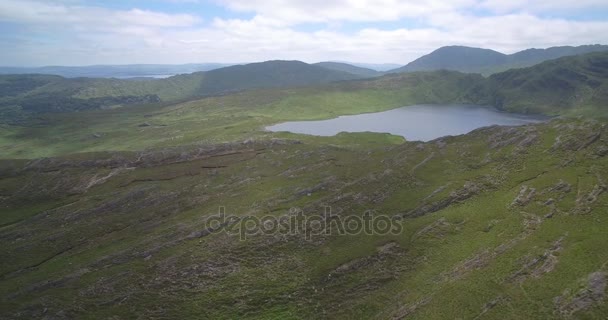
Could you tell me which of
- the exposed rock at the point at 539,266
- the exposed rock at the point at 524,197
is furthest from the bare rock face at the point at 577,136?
the exposed rock at the point at 539,266

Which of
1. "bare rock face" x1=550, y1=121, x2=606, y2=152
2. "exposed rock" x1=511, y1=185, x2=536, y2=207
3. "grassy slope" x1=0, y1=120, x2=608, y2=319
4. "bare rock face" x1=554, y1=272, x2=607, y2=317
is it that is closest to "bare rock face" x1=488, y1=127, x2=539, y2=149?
"grassy slope" x1=0, y1=120, x2=608, y2=319

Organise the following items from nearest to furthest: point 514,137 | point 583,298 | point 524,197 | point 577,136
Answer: point 583,298
point 524,197
point 577,136
point 514,137

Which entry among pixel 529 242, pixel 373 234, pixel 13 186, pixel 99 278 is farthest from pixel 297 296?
pixel 13 186

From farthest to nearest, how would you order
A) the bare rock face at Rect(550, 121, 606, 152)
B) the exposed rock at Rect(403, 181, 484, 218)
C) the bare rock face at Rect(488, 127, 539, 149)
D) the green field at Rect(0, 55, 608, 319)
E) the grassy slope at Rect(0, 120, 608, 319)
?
the bare rock face at Rect(488, 127, 539, 149), the bare rock face at Rect(550, 121, 606, 152), the exposed rock at Rect(403, 181, 484, 218), the grassy slope at Rect(0, 120, 608, 319), the green field at Rect(0, 55, 608, 319)

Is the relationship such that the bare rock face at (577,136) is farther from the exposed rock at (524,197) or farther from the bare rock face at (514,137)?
the exposed rock at (524,197)

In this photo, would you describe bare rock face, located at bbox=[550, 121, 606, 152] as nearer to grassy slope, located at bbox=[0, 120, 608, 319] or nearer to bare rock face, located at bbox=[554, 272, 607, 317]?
grassy slope, located at bbox=[0, 120, 608, 319]

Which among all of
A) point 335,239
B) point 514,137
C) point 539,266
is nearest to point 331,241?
point 335,239

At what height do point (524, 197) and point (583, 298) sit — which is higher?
point (524, 197)

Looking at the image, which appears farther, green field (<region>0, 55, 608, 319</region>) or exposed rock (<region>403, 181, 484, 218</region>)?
exposed rock (<region>403, 181, 484, 218</region>)

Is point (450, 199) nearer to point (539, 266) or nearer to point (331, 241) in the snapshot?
point (539, 266)
